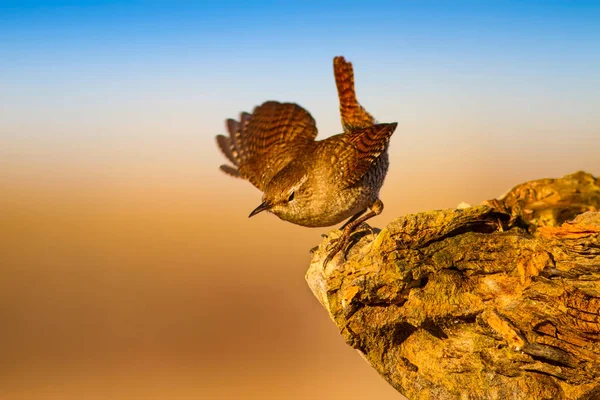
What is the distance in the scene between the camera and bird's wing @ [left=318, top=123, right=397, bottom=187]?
493 centimetres

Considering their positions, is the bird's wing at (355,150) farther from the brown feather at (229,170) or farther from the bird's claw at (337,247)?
the brown feather at (229,170)

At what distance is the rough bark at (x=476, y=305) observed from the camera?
10.5 feet

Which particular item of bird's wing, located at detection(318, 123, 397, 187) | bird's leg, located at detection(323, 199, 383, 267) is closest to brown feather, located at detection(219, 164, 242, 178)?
bird's wing, located at detection(318, 123, 397, 187)

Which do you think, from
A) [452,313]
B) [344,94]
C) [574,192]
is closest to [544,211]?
[574,192]

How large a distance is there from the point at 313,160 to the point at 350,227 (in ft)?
2.31

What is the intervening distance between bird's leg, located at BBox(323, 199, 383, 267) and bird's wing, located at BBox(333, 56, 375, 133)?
3.16ft

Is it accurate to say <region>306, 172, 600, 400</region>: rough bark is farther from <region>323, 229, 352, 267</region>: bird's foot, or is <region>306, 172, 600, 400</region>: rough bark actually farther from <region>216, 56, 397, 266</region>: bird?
<region>216, 56, 397, 266</region>: bird

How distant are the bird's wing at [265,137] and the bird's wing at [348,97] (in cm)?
36

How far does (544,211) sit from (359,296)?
6.58 feet

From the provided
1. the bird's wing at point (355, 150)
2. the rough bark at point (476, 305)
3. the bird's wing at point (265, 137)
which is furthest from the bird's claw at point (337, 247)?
the bird's wing at point (265, 137)

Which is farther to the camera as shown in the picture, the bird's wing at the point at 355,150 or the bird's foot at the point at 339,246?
the bird's wing at the point at 355,150

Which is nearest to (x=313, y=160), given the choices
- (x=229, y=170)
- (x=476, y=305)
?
(x=229, y=170)

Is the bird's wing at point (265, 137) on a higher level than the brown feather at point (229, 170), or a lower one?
higher

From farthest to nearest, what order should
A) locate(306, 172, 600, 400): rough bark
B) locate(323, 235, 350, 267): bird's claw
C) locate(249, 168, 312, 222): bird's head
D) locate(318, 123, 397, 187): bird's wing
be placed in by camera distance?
locate(318, 123, 397, 187): bird's wing → locate(249, 168, 312, 222): bird's head → locate(323, 235, 350, 267): bird's claw → locate(306, 172, 600, 400): rough bark
